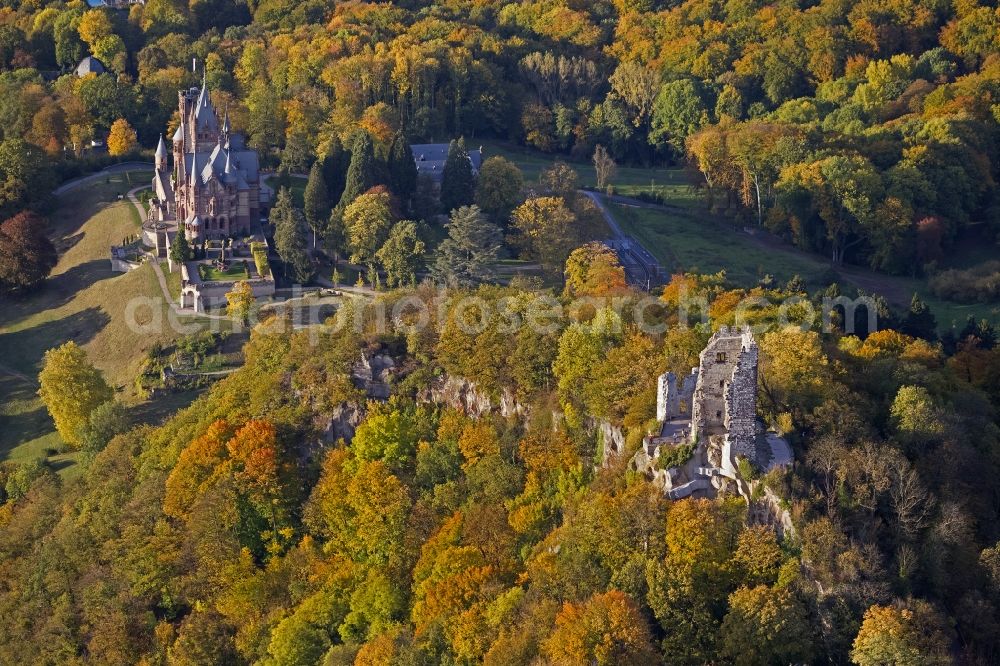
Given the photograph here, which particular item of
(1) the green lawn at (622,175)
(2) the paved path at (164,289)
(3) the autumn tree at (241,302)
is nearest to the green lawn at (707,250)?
(1) the green lawn at (622,175)

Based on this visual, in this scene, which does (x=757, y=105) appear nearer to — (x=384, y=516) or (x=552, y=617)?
(x=384, y=516)

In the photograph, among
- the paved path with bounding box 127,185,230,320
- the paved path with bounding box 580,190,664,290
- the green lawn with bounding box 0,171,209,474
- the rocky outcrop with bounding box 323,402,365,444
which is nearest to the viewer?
the rocky outcrop with bounding box 323,402,365,444

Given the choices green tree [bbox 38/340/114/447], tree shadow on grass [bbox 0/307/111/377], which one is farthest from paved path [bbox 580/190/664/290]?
tree shadow on grass [bbox 0/307/111/377]

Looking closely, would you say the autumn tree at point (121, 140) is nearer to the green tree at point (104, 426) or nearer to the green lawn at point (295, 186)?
the green lawn at point (295, 186)

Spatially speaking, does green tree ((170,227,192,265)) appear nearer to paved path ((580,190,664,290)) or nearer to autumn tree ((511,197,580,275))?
autumn tree ((511,197,580,275))

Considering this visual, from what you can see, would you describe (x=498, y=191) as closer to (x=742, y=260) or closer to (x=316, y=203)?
(x=316, y=203)

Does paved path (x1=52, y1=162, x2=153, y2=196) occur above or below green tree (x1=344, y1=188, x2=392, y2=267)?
above

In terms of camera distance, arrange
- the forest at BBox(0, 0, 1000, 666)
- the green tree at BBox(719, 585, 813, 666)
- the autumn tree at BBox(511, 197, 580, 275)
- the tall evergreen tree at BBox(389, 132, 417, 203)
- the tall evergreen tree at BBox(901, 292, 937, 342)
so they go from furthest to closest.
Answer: the tall evergreen tree at BBox(389, 132, 417, 203)
the autumn tree at BBox(511, 197, 580, 275)
the tall evergreen tree at BBox(901, 292, 937, 342)
the forest at BBox(0, 0, 1000, 666)
the green tree at BBox(719, 585, 813, 666)

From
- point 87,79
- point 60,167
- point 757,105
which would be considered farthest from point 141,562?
point 757,105
